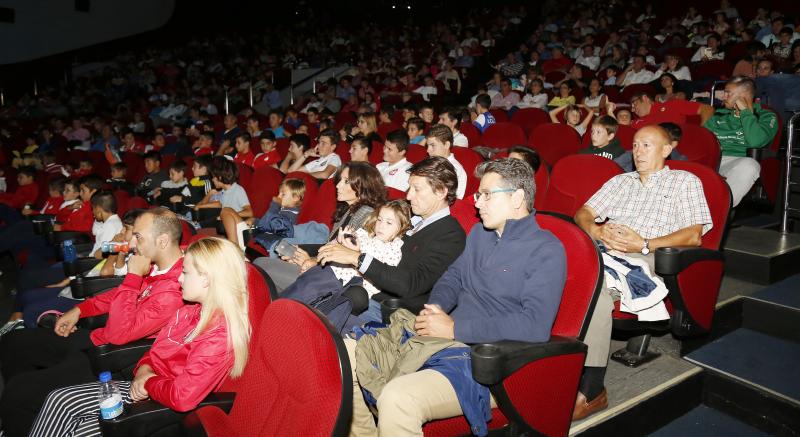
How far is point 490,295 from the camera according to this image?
178 cm

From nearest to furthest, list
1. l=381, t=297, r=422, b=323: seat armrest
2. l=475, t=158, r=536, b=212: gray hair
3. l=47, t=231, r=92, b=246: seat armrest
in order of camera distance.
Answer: l=475, t=158, r=536, b=212: gray hair, l=381, t=297, r=422, b=323: seat armrest, l=47, t=231, r=92, b=246: seat armrest

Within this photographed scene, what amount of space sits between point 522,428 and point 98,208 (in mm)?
2916

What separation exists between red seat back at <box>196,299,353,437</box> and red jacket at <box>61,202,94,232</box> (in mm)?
2927

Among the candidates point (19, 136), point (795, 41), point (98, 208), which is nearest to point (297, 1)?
point (19, 136)

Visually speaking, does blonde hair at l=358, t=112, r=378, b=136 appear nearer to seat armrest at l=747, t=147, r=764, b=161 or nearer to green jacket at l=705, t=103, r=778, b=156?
green jacket at l=705, t=103, r=778, b=156

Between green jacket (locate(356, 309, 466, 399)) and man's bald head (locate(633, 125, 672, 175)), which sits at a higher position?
man's bald head (locate(633, 125, 672, 175))

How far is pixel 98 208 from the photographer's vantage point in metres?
3.44

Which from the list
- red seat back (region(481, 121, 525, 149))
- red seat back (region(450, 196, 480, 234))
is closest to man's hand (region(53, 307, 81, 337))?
red seat back (region(450, 196, 480, 234))

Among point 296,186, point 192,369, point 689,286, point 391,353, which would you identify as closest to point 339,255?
point 391,353

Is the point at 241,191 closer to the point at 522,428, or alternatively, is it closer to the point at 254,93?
the point at 522,428

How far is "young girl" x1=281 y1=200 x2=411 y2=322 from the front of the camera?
2.13 metres


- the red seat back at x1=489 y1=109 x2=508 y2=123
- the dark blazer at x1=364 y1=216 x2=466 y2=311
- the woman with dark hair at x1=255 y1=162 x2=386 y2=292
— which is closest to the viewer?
the dark blazer at x1=364 y1=216 x2=466 y2=311

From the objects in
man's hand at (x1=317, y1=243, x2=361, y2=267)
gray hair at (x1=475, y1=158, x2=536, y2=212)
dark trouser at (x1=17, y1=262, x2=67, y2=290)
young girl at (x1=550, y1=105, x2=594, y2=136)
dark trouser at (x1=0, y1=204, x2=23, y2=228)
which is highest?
young girl at (x1=550, y1=105, x2=594, y2=136)

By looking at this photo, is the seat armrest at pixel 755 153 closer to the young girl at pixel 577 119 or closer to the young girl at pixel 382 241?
the young girl at pixel 577 119
